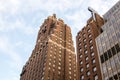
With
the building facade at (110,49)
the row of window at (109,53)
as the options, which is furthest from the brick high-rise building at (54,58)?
the row of window at (109,53)

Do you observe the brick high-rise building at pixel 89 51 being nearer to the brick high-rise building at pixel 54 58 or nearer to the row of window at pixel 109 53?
the row of window at pixel 109 53

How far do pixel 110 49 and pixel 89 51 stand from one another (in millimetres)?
11614

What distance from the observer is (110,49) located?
2167 inches

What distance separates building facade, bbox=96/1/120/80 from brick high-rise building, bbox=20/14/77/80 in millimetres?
38948

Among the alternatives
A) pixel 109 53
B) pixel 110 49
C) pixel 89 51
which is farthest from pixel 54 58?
pixel 109 53

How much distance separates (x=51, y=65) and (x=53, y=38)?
22.0m

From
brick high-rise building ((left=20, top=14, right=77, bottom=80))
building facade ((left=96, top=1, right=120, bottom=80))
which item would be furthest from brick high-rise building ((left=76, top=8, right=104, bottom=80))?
brick high-rise building ((left=20, top=14, right=77, bottom=80))

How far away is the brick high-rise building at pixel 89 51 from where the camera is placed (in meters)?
59.1

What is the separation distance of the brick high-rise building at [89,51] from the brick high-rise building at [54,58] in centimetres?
2703

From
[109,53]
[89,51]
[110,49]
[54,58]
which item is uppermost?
[54,58]

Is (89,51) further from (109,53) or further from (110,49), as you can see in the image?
(109,53)

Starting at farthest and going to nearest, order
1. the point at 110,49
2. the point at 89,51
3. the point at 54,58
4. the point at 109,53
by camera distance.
Result: the point at 54,58 < the point at 89,51 < the point at 110,49 < the point at 109,53

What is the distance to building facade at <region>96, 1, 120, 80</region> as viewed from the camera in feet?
163

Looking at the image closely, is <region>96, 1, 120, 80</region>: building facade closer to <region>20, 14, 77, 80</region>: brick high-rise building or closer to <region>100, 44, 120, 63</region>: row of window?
<region>100, 44, 120, 63</region>: row of window
